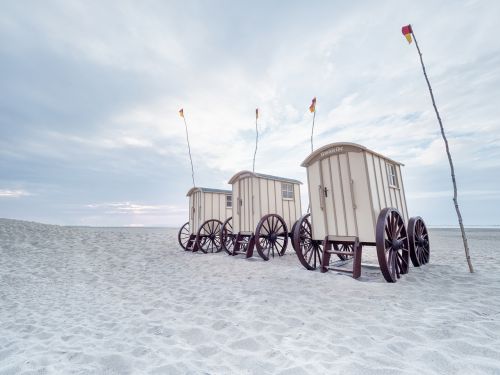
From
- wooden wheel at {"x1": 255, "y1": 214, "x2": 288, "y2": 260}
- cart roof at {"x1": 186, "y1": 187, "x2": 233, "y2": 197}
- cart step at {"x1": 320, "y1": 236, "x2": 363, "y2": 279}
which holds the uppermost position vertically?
cart roof at {"x1": 186, "y1": 187, "x2": 233, "y2": 197}

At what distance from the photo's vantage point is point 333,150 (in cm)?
628

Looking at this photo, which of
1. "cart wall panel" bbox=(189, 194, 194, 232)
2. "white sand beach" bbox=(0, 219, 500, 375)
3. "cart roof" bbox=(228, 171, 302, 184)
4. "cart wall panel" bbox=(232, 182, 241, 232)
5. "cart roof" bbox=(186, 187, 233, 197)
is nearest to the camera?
"white sand beach" bbox=(0, 219, 500, 375)

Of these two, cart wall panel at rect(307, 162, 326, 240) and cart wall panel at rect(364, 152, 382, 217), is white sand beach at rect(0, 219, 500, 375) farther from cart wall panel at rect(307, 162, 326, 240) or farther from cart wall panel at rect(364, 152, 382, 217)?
cart wall panel at rect(364, 152, 382, 217)

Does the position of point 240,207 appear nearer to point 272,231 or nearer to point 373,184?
point 272,231

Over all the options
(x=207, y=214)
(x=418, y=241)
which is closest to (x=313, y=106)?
(x=418, y=241)

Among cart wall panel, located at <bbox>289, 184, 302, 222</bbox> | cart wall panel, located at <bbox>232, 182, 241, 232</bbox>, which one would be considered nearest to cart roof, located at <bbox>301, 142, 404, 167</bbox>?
cart wall panel, located at <bbox>289, 184, 302, 222</bbox>

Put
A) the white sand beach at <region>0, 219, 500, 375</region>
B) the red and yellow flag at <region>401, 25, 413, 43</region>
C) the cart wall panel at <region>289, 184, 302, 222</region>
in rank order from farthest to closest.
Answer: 1. the cart wall panel at <region>289, 184, 302, 222</region>
2. the red and yellow flag at <region>401, 25, 413, 43</region>
3. the white sand beach at <region>0, 219, 500, 375</region>

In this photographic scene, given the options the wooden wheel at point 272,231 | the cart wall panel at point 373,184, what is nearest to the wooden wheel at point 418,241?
the cart wall panel at point 373,184

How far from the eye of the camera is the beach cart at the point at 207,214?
466 inches

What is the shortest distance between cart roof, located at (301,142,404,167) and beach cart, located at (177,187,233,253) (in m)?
6.42

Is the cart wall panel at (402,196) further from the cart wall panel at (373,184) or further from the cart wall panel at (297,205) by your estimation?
the cart wall panel at (297,205)

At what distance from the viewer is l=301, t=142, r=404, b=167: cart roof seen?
5895 mm

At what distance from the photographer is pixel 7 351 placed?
105 inches

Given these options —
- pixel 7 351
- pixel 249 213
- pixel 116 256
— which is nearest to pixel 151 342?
pixel 7 351
